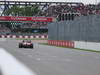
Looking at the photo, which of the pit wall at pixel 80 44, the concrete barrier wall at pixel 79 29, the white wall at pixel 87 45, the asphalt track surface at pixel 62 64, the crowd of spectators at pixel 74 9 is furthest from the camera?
the crowd of spectators at pixel 74 9

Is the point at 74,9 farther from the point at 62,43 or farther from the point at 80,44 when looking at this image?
the point at 80,44

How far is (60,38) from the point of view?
155 ft

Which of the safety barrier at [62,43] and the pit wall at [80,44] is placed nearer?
the pit wall at [80,44]

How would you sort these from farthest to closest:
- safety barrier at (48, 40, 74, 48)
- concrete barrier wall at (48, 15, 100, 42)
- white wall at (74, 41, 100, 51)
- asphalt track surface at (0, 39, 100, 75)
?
1. safety barrier at (48, 40, 74, 48)
2. white wall at (74, 41, 100, 51)
3. concrete barrier wall at (48, 15, 100, 42)
4. asphalt track surface at (0, 39, 100, 75)

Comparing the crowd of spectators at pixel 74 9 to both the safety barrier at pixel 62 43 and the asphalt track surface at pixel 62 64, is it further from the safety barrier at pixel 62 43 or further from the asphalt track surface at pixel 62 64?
the asphalt track surface at pixel 62 64

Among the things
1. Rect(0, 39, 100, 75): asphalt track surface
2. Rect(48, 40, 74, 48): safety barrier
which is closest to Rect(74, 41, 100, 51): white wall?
Rect(48, 40, 74, 48): safety barrier

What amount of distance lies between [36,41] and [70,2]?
37.0 meters

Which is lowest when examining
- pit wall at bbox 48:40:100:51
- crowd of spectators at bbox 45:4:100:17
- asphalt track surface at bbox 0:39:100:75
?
crowd of spectators at bbox 45:4:100:17

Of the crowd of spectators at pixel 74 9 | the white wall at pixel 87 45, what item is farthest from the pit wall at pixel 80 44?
the crowd of spectators at pixel 74 9

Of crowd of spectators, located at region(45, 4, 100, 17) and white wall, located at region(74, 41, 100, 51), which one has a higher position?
white wall, located at region(74, 41, 100, 51)

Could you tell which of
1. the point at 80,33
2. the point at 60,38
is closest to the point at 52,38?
the point at 60,38

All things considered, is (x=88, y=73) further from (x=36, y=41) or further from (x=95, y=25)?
(x=36, y=41)

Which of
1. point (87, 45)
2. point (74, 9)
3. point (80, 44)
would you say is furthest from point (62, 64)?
point (74, 9)

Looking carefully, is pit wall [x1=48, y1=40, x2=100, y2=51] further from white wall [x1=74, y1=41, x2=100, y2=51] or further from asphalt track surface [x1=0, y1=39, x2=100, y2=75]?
asphalt track surface [x1=0, y1=39, x2=100, y2=75]
